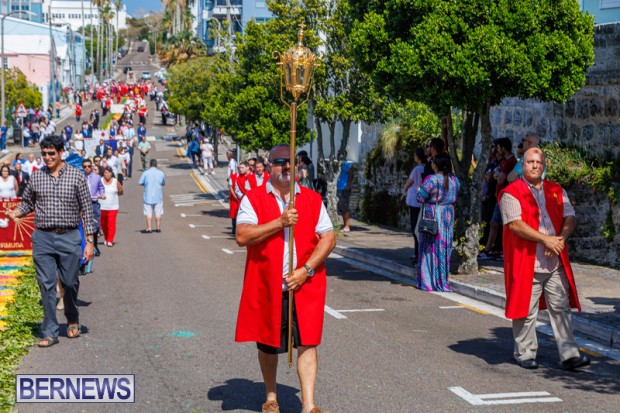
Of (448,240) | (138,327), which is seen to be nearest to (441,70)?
(448,240)

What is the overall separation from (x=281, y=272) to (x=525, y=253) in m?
2.81

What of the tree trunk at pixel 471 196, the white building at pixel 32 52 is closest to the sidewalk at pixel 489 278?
the tree trunk at pixel 471 196

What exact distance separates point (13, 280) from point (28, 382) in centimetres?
649

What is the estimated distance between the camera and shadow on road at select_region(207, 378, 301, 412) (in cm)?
722

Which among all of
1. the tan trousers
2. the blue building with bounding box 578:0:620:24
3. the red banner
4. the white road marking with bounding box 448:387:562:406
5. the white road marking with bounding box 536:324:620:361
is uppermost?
the blue building with bounding box 578:0:620:24

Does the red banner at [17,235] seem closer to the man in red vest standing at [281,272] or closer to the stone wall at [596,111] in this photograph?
the stone wall at [596,111]

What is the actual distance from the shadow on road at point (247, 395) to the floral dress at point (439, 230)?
576 cm

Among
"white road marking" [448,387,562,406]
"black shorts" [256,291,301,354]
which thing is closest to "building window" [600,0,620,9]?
"white road marking" [448,387,562,406]

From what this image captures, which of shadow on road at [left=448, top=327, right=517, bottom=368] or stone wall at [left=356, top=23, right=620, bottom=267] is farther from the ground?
stone wall at [left=356, top=23, right=620, bottom=267]

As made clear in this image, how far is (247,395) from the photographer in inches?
297

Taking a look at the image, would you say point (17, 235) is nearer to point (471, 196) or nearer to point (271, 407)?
point (471, 196)

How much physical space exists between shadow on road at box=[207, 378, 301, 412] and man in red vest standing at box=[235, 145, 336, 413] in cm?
41

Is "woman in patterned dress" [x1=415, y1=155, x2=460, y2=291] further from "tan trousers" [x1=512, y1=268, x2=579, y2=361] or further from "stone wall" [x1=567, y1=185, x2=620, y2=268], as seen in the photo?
"tan trousers" [x1=512, y1=268, x2=579, y2=361]
